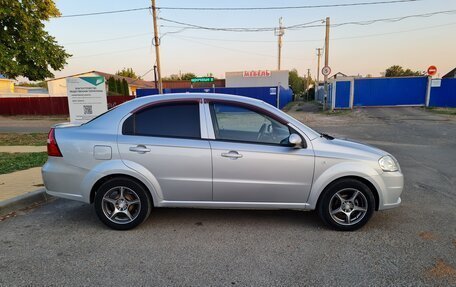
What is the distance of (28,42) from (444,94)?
27713 mm

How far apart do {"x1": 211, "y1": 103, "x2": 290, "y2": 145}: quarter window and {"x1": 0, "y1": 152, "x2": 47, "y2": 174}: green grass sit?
5353 mm

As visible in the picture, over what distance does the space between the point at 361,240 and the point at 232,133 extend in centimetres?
199

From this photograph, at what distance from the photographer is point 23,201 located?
479 centimetres

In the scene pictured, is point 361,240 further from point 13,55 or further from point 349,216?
point 13,55

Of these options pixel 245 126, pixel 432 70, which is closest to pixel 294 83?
pixel 432 70

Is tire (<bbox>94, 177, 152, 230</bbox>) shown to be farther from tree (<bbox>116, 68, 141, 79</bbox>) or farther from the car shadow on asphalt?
tree (<bbox>116, 68, 141, 79</bbox>)

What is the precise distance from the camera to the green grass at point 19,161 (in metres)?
6.92

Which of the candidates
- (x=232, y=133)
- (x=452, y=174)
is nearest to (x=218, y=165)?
(x=232, y=133)

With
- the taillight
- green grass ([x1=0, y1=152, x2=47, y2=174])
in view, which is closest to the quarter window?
the taillight

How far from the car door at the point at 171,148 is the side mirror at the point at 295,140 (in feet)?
3.19

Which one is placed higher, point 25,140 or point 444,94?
point 444,94

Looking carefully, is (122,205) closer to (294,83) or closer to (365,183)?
(365,183)

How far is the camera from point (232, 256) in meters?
3.23

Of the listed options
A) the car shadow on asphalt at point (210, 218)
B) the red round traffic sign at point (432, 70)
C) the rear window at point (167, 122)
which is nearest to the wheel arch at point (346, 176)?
the car shadow on asphalt at point (210, 218)
